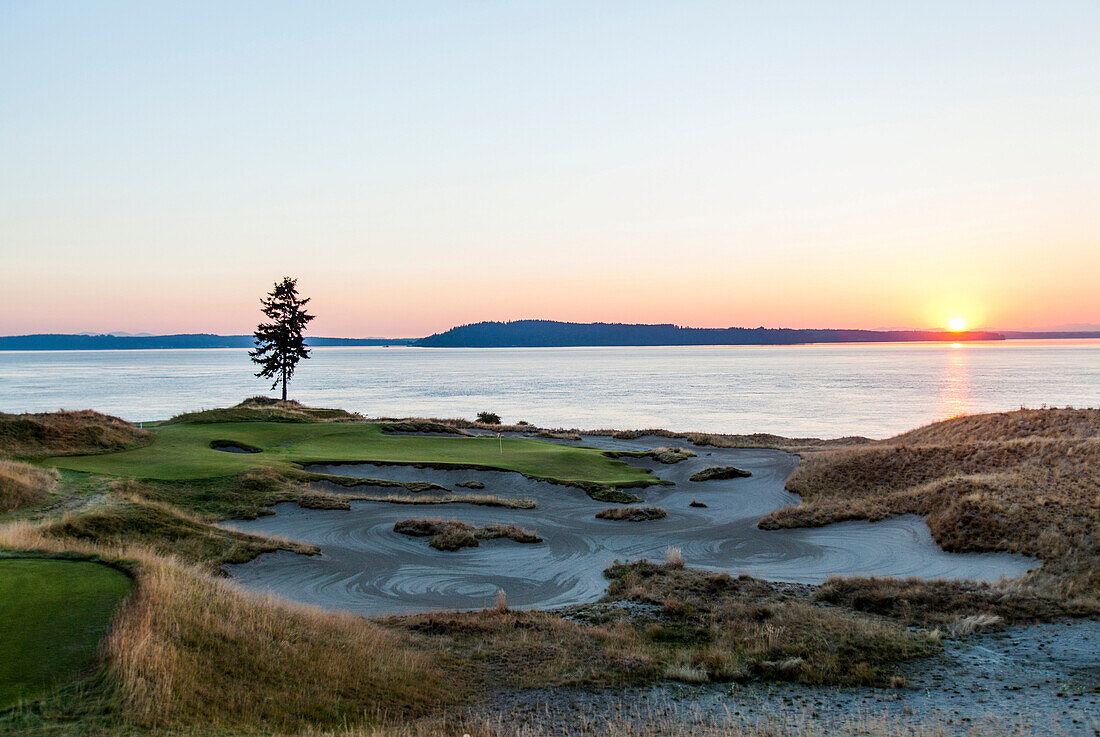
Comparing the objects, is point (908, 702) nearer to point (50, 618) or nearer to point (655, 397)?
point (50, 618)

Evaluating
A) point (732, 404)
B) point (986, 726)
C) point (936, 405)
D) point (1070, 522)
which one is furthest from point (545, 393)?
point (986, 726)

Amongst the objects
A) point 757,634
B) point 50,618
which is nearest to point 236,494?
point 50,618

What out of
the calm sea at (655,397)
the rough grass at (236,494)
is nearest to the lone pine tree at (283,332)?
the calm sea at (655,397)

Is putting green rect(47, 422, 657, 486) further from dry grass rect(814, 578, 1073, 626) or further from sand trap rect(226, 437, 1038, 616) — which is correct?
dry grass rect(814, 578, 1073, 626)

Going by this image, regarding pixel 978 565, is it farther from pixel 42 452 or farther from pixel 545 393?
pixel 545 393

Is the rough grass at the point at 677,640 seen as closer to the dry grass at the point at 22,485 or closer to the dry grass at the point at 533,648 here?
the dry grass at the point at 533,648

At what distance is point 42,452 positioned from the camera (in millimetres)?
27922

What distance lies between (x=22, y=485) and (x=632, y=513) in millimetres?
18481

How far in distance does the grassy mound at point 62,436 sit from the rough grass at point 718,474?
84.2 ft

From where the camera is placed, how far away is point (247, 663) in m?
9.46

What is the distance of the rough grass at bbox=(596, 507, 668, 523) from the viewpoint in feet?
82.5

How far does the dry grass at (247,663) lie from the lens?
7938 millimetres

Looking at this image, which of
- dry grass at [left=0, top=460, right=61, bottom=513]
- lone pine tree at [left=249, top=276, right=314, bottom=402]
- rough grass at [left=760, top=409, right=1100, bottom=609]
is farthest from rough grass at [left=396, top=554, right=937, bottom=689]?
lone pine tree at [left=249, top=276, right=314, bottom=402]

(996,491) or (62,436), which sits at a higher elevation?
(62,436)
